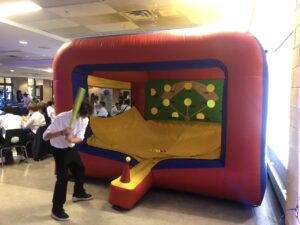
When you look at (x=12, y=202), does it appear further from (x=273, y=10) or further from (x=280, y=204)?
(x=273, y=10)

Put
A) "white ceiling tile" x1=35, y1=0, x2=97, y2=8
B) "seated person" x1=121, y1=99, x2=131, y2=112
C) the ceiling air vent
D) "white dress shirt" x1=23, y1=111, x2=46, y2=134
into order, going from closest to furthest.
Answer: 1. "white ceiling tile" x1=35, y1=0, x2=97, y2=8
2. the ceiling air vent
3. "white dress shirt" x1=23, y1=111, x2=46, y2=134
4. "seated person" x1=121, y1=99, x2=131, y2=112

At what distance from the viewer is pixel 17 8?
15.3ft

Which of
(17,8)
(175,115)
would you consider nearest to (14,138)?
(17,8)

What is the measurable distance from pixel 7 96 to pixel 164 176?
18352 millimetres

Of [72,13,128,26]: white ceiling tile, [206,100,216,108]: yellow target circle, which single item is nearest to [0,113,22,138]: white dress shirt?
[72,13,128,26]: white ceiling tile

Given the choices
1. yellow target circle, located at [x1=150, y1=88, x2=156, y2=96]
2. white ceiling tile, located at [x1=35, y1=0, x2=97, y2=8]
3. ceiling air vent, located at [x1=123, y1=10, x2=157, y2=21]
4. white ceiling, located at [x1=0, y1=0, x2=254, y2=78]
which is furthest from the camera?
yellow target circle, located at [x1=150, y1=88, x2=156, y2=96]

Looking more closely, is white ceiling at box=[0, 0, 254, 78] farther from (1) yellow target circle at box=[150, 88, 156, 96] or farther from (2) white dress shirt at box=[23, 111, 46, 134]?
(2) white dress shirt at box=[23, 111, 46, 134]

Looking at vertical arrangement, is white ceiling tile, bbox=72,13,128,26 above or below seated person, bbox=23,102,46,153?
above

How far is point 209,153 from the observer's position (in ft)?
11.4

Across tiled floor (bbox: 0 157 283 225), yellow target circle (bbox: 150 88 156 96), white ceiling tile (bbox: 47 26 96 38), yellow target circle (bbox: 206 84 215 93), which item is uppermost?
white ceiling tile (bbox: 47 26 96 38)

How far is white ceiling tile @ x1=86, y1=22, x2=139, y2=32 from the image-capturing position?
5.56 m

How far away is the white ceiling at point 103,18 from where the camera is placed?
4.42 metres

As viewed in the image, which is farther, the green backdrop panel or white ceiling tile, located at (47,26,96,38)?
white ceiling tile, located at (47,26,96,38)

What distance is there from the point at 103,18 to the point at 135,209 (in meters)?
3.68
